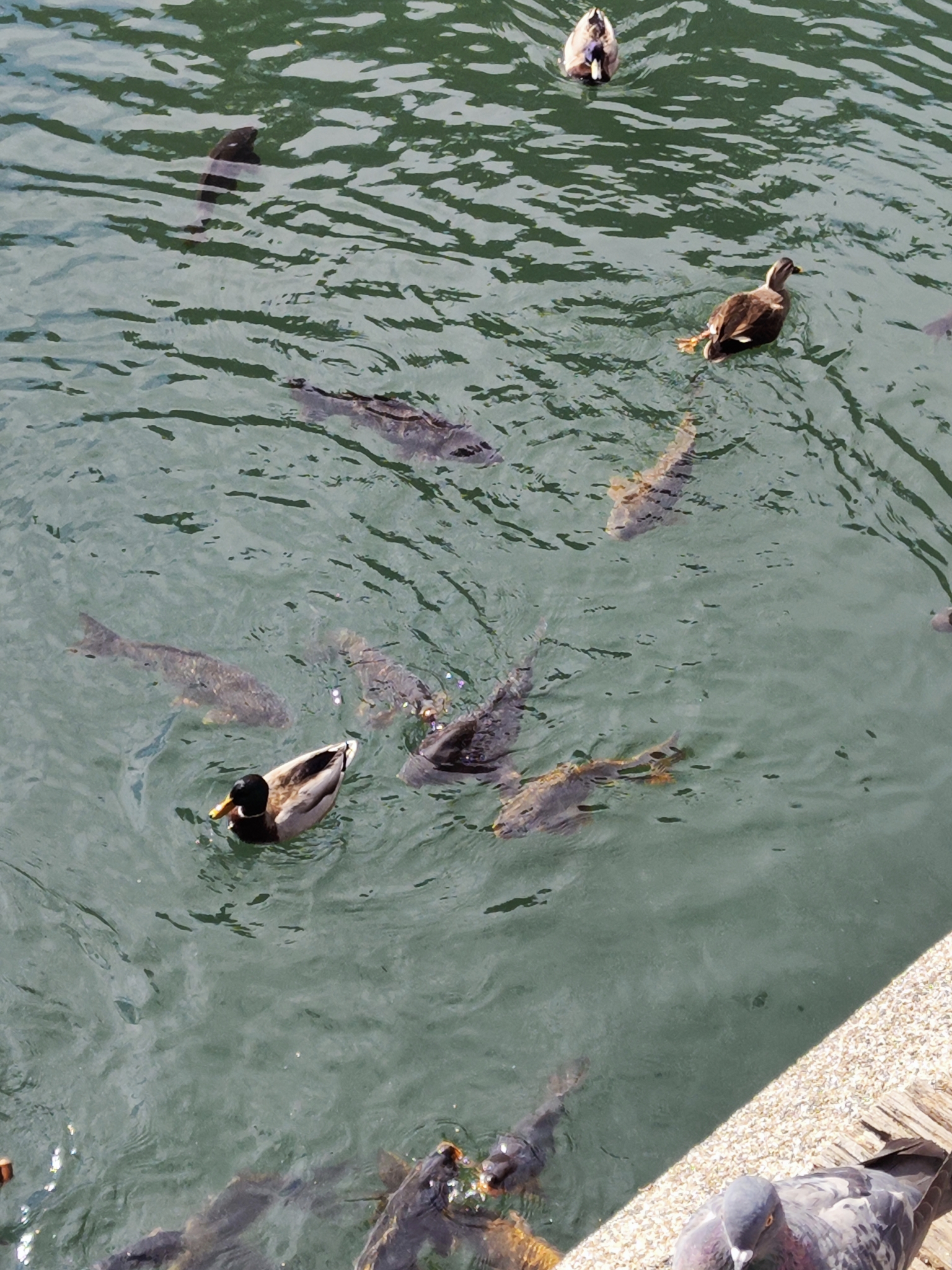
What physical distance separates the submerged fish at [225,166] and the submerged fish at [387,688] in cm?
497

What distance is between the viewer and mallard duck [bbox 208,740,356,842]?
734 centimetres

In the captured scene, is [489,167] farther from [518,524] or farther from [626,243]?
[518,524]

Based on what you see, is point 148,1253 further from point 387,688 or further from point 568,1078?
point 387,688

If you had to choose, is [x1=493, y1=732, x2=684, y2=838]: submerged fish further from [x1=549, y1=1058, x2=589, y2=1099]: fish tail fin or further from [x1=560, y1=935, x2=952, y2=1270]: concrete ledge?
[x1=560, y1=935, x2=952, y2=1270]: concrete ledge

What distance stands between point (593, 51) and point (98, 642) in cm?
746

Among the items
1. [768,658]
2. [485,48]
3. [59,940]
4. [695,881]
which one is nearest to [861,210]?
[485,48]

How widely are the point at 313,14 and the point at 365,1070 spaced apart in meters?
11.2

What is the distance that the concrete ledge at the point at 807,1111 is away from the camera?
529cm

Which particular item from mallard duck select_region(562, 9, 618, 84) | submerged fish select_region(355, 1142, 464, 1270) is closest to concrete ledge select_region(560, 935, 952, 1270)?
submerged fish select_region(355, 1142, 464, 1270)

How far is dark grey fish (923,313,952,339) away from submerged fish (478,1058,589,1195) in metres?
6.86

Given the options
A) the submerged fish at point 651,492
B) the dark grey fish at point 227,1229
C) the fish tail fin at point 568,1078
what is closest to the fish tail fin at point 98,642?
the submerged fish at point 651,492

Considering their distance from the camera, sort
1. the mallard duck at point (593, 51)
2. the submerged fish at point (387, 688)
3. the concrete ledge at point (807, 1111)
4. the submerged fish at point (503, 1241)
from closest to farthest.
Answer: the concrete ledge at point (807, 1111), the submerged fish at point (503, 1241), the submerged fish at point (387, 688), the mallard duck at point (593, 51)

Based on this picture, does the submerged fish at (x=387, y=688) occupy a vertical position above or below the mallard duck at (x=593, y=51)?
below

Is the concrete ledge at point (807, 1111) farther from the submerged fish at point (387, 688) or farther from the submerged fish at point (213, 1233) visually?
the submerged fish at point (387, 688)
